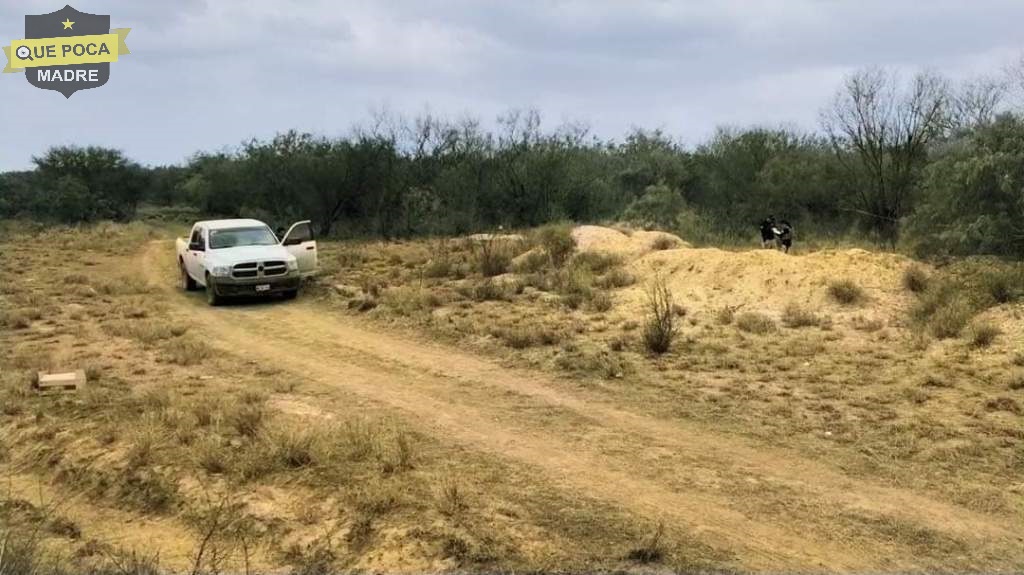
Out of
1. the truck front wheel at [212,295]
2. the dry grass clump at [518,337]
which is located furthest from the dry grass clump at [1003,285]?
the truck front wheel at [212,295]

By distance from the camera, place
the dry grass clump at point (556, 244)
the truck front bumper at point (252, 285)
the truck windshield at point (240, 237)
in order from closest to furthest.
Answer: the truck front bumper at point (252, 285), the truck windshield at point (240, 237), the dry grass clump at point (556, 244)

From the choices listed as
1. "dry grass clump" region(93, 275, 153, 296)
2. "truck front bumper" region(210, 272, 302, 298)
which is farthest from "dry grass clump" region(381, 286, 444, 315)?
"dry grass clump" region(93, 275, 153, 296)

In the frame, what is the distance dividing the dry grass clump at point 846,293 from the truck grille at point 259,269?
10.4m

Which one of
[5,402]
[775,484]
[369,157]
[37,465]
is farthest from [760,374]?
[369,157]

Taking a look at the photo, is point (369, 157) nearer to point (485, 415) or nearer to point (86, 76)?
point (86, 76)

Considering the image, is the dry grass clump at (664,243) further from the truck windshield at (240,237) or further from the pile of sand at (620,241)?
the truck windshield at (240,237)

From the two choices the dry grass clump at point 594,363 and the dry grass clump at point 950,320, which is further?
the dry grass clump at point 950,320

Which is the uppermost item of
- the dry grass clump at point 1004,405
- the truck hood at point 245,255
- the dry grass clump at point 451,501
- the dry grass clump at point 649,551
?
the truck hood at point 245,255

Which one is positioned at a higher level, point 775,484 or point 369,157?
point 369,157

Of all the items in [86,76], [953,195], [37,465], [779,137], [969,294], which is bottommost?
[37,465]

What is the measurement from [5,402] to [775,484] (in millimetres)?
7735

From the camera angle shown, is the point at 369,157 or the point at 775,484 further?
the point at 369,157

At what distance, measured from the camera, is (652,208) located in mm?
33438

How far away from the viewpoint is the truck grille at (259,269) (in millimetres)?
15164
